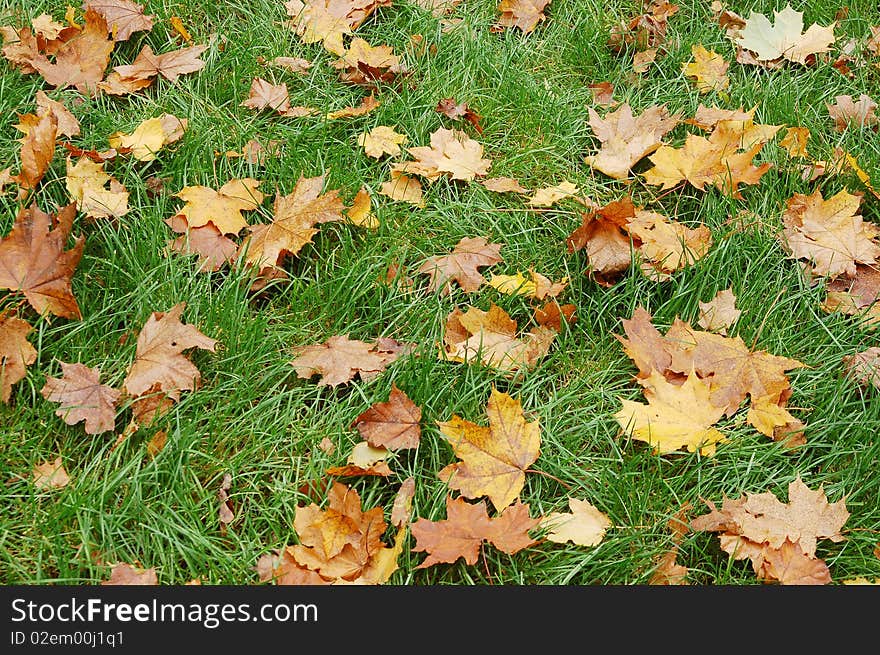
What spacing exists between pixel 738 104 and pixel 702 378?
4.67 ft

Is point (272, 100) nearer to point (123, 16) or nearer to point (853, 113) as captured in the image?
point (123, 16)

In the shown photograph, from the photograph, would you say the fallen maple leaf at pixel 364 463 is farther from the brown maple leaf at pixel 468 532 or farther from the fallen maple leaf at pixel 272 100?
the fallen maple leaf at pixel 272 100

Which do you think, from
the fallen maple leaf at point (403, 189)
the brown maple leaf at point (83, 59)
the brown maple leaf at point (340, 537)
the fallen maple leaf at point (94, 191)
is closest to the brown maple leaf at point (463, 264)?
the fallen maple leaf at point (403, 189)

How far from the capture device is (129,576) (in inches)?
71.2

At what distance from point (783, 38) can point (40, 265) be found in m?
3.00

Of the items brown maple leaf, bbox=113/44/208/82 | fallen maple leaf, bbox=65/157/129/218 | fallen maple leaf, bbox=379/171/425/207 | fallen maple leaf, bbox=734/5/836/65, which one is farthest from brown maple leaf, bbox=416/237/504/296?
fallen maple leaf, bbox=734/5/836/65

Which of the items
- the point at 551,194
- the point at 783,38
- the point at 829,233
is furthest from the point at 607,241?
the point at 783,38

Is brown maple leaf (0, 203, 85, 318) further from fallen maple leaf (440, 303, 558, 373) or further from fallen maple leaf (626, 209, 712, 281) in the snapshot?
fallen maple leaf (626, 209, 712, 281)

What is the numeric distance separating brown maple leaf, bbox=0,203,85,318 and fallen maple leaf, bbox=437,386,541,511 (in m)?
1.11

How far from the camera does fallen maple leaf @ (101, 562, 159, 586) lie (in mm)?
1801

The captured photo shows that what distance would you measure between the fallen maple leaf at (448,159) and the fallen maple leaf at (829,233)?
3.45 ft

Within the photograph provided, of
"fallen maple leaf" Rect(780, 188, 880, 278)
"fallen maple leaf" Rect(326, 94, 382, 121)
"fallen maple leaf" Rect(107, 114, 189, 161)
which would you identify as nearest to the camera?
"fallen maple leaf" Rect(780, 188, 880, 278)

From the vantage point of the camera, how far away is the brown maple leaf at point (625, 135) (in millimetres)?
2949

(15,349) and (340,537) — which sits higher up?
(15,349)
